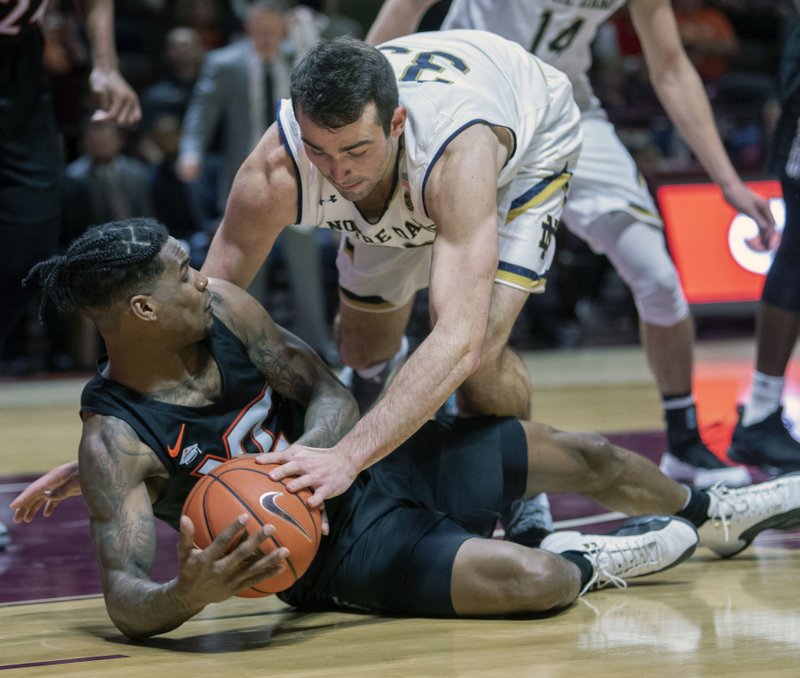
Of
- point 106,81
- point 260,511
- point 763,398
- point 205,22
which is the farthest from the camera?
point 205,22

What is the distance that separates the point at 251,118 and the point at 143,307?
18.2 ft

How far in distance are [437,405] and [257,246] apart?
0.81 metres

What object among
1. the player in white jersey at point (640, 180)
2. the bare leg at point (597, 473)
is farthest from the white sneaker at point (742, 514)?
the player in white jersey at point (640, 180)

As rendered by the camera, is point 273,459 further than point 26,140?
No

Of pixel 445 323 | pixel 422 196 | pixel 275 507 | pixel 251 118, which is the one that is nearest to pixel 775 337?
pixel 422 196

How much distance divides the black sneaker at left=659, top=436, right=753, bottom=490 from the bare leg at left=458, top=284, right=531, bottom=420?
3.87ft

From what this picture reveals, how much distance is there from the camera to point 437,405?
10.1 feet

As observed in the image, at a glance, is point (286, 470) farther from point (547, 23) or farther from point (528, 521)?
point (547, 23)

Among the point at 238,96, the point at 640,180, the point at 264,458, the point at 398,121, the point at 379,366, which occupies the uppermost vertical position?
the point at 398,121

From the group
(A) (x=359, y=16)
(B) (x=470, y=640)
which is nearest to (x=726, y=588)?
(B) (x=470, y=640)

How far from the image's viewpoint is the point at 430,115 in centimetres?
336

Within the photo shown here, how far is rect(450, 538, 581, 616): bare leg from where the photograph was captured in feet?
10.00

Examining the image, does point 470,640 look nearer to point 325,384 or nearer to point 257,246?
point 325,384

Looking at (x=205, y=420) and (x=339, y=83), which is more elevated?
(x=339, y=83)
